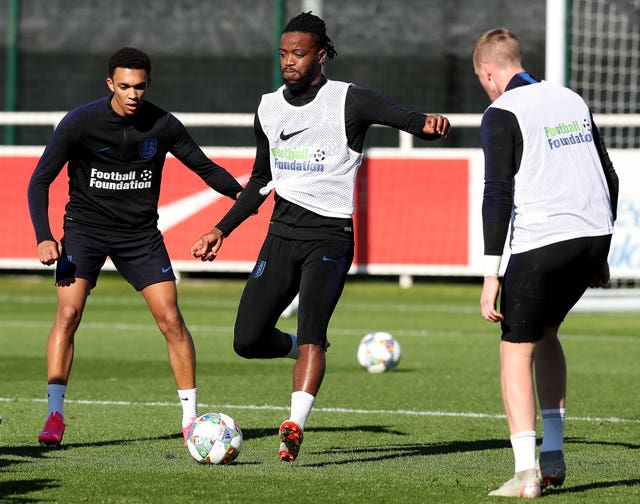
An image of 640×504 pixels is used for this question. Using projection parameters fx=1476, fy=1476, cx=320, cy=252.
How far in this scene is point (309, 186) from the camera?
7.53 m

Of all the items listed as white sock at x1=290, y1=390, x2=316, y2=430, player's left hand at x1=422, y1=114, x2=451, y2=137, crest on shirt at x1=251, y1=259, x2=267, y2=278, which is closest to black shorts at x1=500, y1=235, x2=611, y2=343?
player's left hand at x1=422, y1=114, x2=451, y2=137


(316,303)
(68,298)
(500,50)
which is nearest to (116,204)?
(68,298)

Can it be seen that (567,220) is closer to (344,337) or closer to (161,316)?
(161,316)

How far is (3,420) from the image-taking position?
360 inches

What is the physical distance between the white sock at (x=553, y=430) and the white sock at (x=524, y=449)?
34 cm

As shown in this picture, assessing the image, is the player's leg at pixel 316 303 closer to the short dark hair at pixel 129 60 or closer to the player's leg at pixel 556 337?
the player's leg at pixel 556 337

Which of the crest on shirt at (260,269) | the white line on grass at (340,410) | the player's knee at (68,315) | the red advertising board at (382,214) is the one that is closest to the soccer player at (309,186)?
the crest on shirt at (260,269)

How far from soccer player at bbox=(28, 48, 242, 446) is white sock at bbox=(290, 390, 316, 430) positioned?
1.16 metres

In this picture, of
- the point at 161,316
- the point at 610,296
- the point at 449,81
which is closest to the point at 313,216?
the point at 161,316

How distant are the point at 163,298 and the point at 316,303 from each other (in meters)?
1.25

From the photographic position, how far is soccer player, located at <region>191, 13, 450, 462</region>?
24.4 ft

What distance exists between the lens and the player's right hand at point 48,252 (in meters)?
7.76

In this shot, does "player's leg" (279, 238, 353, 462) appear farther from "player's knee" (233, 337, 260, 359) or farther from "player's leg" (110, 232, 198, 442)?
"player's leg" (110, 232, 198, 442)

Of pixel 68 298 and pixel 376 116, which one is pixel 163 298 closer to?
pixel 68 298
